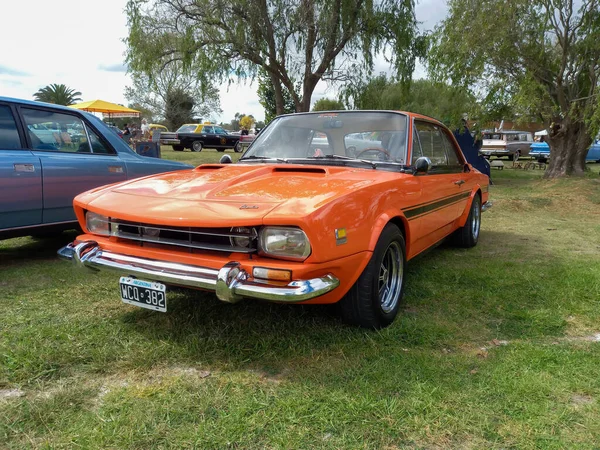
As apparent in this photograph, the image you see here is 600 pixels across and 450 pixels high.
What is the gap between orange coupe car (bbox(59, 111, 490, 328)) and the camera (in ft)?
7.80

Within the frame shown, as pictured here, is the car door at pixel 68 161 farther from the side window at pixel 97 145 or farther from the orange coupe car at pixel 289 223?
the orange coupe car at pixel 289 223

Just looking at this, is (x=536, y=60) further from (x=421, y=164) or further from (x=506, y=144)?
(x=506, y=144)

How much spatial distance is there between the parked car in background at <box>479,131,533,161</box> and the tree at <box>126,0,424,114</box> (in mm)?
12199

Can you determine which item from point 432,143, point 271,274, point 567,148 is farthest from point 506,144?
point 271,274

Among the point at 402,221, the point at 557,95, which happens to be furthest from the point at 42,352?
the point at 557,95

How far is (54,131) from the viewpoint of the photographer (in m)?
4.61

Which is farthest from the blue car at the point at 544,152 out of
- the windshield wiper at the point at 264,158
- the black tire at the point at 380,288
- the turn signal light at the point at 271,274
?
the turn signal light at the point at 271,274

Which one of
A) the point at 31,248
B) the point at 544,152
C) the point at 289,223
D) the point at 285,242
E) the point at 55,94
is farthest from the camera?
the point at 55,94

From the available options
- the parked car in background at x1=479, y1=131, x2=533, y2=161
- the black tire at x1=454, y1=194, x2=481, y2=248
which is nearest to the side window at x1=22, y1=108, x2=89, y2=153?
the black tire at x1=454, y1=194, x2=481, y2=248

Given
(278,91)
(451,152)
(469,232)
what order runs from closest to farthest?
(451,152)
(469,232)
(278,91)

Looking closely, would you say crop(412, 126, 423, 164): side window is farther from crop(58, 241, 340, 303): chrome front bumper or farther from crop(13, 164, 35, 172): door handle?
crop(13, 164, 35, 172): door handle

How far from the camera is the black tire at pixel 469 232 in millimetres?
5367

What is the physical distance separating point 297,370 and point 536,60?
13026 millimetres

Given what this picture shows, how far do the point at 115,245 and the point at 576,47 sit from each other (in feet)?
43.7
